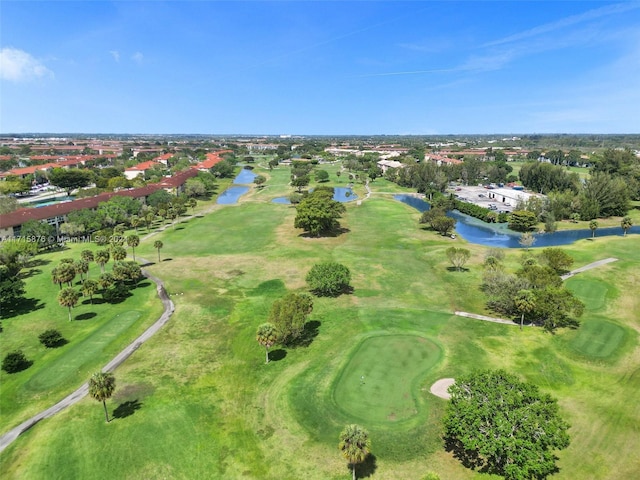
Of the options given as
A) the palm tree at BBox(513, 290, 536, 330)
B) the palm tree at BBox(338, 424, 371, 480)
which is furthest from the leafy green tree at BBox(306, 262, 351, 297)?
the palm tree at BBox(338, 424, 371, 480)

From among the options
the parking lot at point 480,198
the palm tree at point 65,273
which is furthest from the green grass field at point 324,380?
the parking lot at point 480,198

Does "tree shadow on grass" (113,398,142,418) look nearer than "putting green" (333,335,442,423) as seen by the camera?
Yes

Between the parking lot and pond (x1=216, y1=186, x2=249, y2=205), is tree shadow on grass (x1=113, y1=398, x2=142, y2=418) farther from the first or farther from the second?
the parking lot

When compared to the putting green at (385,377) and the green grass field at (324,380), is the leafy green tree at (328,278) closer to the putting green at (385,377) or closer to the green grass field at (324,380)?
the green grass field at (324,380)

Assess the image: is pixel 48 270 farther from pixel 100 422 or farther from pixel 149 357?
pixel 100 422

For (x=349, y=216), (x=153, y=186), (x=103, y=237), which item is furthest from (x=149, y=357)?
(x=153, y=186)

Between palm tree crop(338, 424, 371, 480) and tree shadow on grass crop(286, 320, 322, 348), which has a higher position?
palm tree crop(338, 424, 371, 480)

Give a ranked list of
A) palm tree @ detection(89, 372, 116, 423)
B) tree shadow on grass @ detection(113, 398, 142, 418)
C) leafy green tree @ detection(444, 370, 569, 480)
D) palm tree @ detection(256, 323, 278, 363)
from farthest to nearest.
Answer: palm tree @ detection(256, 323, 278, 363)
tree shadow on grass @ detection(113, 398, 142, 418)
palm tree @ detection(89, 372, 116, 423)
leafy green tree @ detection(444, 370, 569, 480)

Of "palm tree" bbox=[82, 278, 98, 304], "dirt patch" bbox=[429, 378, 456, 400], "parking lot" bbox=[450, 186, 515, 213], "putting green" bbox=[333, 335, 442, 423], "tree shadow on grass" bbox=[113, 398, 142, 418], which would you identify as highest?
"palm tree" bbox=[82, 278, 98, 304]
